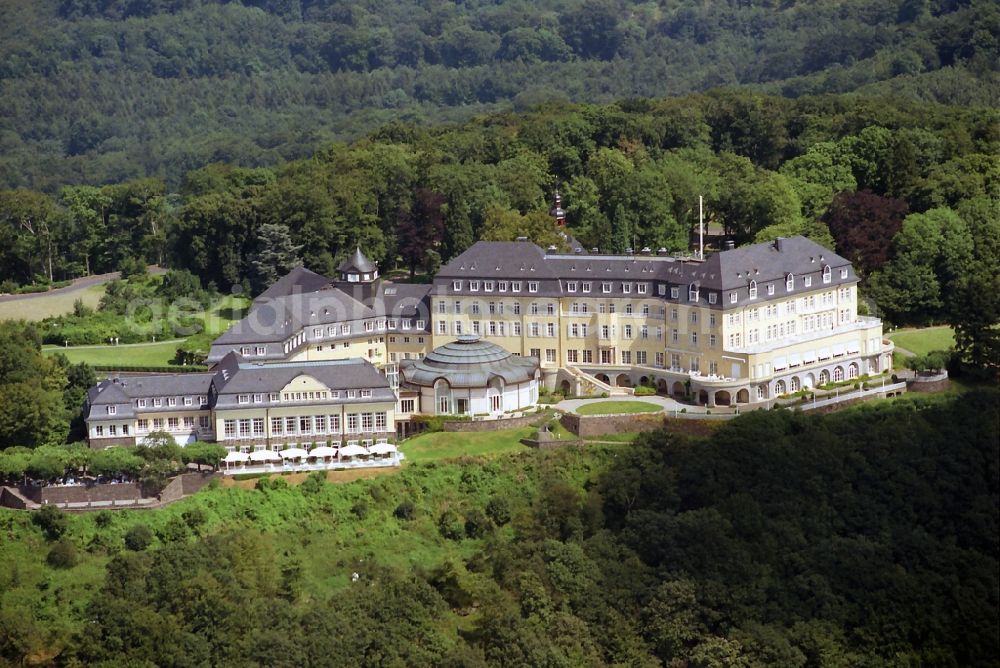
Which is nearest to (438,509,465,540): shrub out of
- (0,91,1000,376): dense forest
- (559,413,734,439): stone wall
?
(559,413,734,439): stone wall

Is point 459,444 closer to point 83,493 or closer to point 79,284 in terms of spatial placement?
point 83,493

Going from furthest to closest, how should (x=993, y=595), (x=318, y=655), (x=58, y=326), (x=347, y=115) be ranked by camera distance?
(x=347, y=115), (x=58, y=326), (x=993, y=595), (x=318, y=655)

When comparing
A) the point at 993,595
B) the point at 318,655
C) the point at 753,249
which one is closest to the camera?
the point at 318,655

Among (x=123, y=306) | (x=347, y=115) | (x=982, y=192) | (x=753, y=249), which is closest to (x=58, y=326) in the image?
(x=123, y=306)

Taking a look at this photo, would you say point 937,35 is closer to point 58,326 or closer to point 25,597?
point 58,326

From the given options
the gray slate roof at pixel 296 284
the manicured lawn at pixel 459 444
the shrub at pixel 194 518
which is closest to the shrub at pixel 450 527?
the manicured lawn at pixel 459 444

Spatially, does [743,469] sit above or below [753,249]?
below
